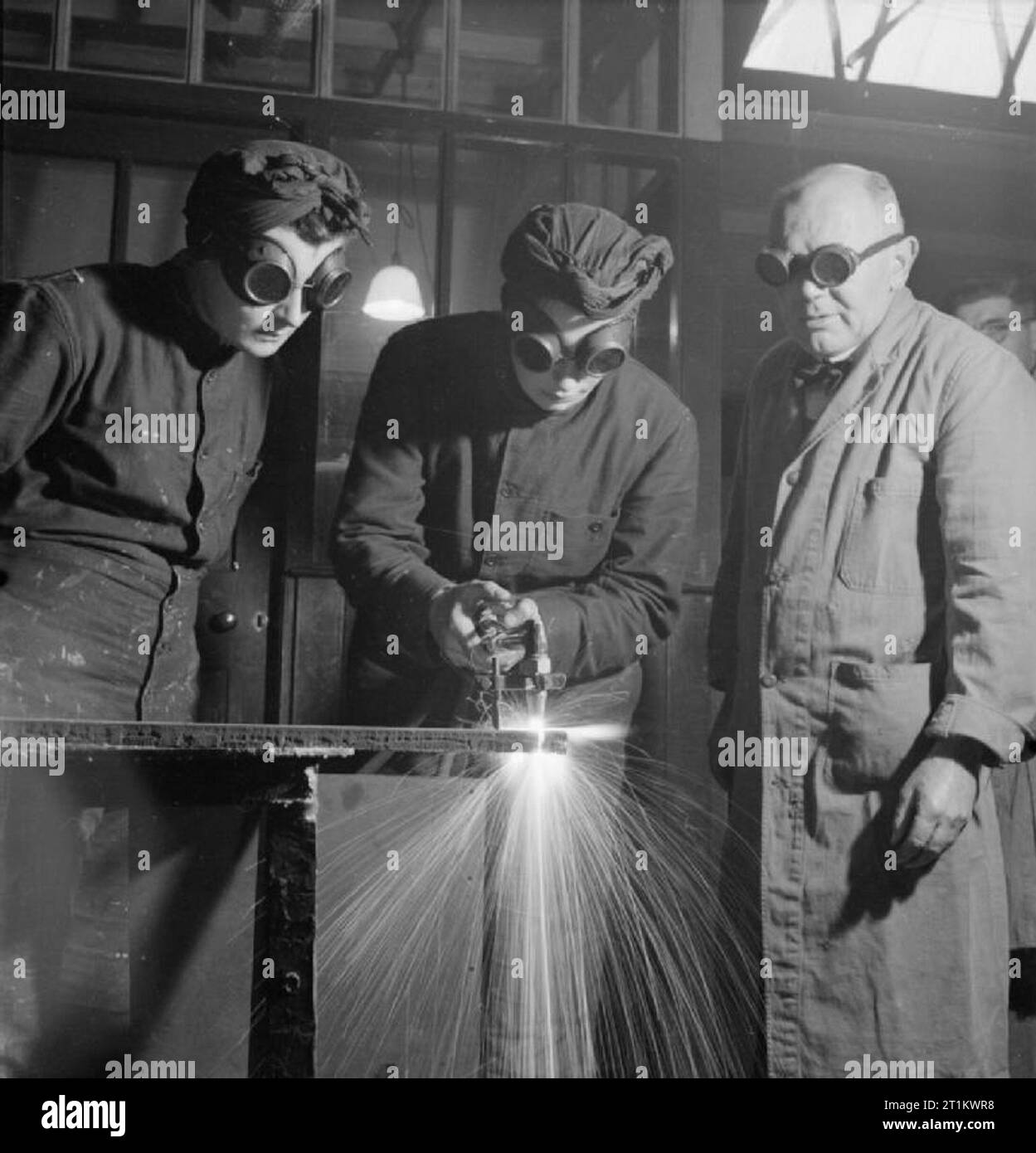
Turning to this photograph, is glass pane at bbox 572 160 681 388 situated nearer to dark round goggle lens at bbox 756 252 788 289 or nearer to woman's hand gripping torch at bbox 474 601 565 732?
dark round goggle lens at bbox 756 252 788 289

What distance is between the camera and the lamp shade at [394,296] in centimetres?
209

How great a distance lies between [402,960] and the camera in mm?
2041

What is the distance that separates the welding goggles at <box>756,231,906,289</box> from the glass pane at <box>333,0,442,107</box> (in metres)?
0.63

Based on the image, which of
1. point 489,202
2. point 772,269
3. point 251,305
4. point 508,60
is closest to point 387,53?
point 508,60

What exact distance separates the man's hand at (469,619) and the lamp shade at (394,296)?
1.54 feet

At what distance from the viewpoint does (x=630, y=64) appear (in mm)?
2264

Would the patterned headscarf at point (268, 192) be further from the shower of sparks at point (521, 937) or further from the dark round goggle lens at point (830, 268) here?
the shower of sparks at point (521, 937)

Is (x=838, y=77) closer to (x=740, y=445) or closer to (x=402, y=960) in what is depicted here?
(x=740, y=445)

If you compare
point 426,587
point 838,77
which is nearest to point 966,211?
point 838,77

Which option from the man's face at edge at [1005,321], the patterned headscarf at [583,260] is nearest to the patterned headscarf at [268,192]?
the patterned headscarf at [583,260]

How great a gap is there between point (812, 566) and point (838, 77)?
2.97 feet

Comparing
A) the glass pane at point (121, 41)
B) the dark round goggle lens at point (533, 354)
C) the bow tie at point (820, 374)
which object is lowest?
the bow tie at point (820, 374)

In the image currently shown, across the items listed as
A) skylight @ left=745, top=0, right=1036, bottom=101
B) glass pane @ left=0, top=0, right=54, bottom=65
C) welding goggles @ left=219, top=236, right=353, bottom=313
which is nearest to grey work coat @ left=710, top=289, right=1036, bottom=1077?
skylight @ left=745, top=0, right=1036, bottom=101
